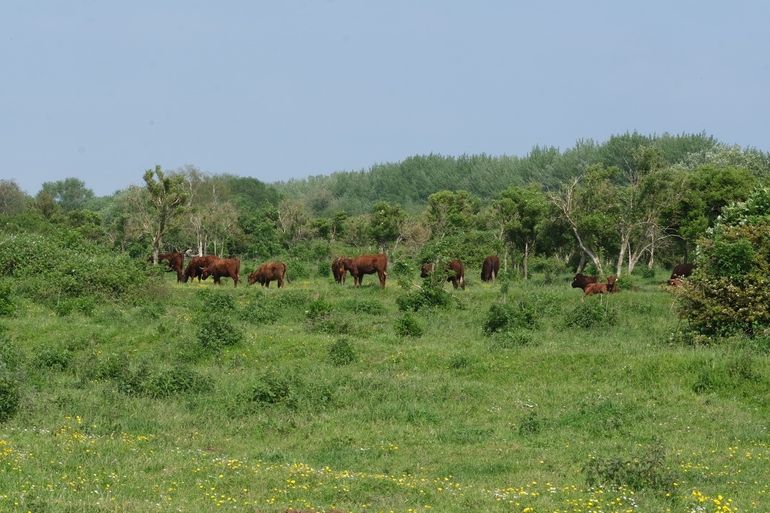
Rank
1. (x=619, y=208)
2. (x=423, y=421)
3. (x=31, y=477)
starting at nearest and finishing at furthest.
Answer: (x=31, y=477) < (x=423, y=421) < (x=619, y=208)

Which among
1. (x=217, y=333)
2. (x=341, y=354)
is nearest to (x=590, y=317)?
(x=341, y=354)

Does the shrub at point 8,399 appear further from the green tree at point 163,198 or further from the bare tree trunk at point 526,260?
the bare tree trunk at point 526,260

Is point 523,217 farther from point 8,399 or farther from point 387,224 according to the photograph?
point 8,399

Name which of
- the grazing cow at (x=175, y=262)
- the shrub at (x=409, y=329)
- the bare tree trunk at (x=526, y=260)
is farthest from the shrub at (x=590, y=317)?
the grazing cow at (x=175, y=262)

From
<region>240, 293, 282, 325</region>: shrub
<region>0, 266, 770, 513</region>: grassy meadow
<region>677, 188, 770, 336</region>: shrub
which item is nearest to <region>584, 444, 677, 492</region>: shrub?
<region>0, 266, 770, 513</region>: grassy meadow

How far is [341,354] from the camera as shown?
20688 millimetres

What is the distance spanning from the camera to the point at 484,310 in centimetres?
2711

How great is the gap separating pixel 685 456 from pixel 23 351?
14.4 metres

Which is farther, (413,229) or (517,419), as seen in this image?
(413,229)

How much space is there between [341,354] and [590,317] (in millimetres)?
6926

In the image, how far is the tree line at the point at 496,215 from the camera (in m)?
35.1

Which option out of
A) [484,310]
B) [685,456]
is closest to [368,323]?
[484,310]

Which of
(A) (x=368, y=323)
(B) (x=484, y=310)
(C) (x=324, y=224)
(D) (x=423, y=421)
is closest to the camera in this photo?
(D) (x=423, y=421)

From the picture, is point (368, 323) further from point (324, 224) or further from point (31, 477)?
point (324, 224)
